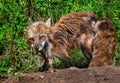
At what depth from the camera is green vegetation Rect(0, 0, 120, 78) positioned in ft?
30.8

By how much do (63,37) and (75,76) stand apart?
1668 mm

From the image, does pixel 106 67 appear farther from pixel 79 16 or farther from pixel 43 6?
pixel 43 6

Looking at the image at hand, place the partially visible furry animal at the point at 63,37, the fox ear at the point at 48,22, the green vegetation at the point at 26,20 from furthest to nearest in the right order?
1. the fox ear at the point at 48,22
2. the partially visible furry animal at the point at 63,37
3. the green vegetation at the point at 26,20

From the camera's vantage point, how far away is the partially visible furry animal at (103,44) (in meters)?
10.5

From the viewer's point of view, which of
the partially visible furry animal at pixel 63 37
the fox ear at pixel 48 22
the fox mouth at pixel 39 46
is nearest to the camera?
the fox mouth at pixel 39 46

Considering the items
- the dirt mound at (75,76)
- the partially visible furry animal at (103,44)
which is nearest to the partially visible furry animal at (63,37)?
the partially visible furry animal at (103,44)

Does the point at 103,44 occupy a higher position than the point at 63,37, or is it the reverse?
the point at 63,37

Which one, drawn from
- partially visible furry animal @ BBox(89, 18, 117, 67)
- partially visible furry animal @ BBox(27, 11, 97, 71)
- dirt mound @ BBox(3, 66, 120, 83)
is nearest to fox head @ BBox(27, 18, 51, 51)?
partially visible furry animal @ BBox(27, 11, 97, 71)

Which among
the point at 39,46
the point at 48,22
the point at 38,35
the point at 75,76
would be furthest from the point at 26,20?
the point at 75,76

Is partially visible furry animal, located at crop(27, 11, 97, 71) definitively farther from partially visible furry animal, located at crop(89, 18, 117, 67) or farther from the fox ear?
partially visible furry animal, located at crop(89, 18, 117, 67)

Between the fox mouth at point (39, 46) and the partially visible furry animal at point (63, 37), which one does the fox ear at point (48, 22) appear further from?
the fox mouth at point (39, 46)

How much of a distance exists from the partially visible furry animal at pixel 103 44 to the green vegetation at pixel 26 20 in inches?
19.0

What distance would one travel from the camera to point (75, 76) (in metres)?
9.23

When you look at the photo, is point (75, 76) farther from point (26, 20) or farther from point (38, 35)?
point (26, 20)
